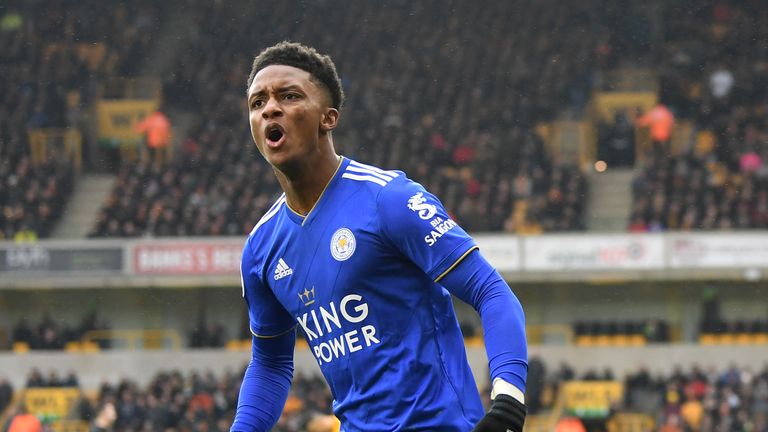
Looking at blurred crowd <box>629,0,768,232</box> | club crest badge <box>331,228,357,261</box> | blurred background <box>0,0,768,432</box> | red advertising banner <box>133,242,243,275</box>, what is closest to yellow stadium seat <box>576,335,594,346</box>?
blurred background <box>0,0,768,432</box>

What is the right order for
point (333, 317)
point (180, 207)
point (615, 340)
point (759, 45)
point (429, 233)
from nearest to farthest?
point (429, 233), point (333, 317), point (615, 340), point (180, 207), point (759, 45)

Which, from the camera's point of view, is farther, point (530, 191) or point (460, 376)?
point (530, 191)

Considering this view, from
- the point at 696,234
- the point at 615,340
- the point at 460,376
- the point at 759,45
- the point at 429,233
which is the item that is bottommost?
the point at 615,340

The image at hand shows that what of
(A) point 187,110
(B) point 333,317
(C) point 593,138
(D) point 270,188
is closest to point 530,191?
(C) point 593,138

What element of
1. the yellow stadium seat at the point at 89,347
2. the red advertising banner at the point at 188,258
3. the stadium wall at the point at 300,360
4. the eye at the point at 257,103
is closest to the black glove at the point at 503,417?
the eye at the point at 257,103

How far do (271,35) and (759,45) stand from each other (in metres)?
9.61

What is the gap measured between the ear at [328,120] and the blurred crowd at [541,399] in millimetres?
13640

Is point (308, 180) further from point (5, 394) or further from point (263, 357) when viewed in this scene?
point (5, 394)

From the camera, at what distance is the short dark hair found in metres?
3.59

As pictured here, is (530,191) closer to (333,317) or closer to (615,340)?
(615,340)

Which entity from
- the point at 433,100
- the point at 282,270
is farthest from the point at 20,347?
the point at 282,270

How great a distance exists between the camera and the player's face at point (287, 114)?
136 inches

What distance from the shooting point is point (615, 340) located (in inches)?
886

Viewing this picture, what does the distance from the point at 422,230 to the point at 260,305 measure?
0.74 m
